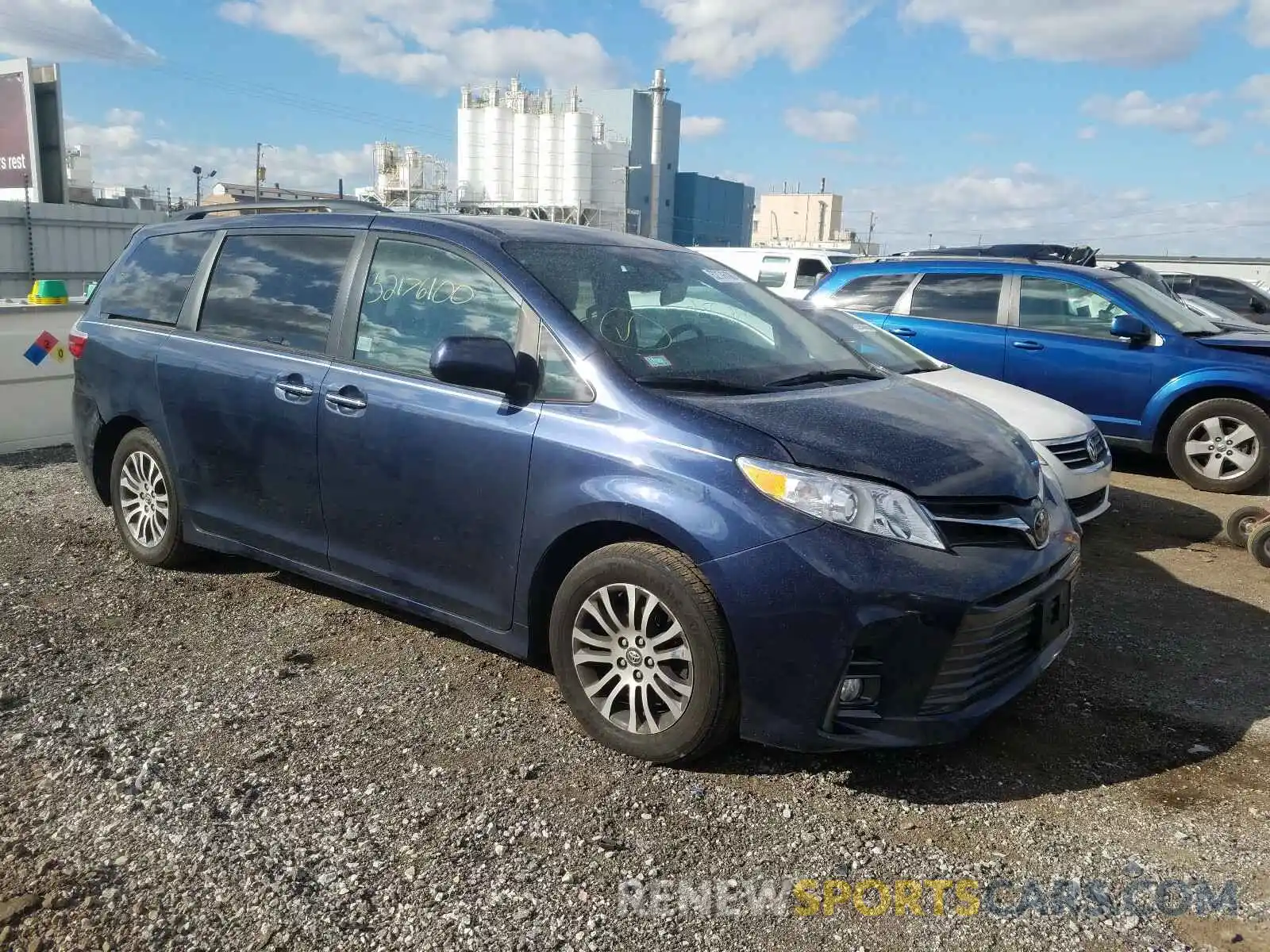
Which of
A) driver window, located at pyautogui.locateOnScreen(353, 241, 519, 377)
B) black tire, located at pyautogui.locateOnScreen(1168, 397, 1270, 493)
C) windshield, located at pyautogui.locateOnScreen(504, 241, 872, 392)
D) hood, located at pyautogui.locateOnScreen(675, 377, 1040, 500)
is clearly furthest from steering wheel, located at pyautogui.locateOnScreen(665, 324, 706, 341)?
black tire, located at pyautogui.locateOnScreen(1168, 397, 1270, 493)

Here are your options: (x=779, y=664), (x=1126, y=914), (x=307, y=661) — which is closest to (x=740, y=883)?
(x=779, y=664)

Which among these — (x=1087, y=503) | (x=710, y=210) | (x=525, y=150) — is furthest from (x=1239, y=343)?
(x=710, y=210)

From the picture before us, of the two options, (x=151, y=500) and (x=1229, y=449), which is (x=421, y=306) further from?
(x=1229, y=449)

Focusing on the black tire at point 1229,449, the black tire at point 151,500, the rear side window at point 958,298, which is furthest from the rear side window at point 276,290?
the black tire at point 1229,449

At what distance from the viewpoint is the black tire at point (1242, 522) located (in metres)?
6.21

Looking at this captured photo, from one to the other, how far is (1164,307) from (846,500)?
674cm

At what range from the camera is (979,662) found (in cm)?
318

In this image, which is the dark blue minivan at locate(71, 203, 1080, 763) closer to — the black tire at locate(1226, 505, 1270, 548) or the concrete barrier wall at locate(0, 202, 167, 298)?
the black tire at locate(1226, 505, 1270, 548)

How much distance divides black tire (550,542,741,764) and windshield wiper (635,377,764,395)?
22.3 inches

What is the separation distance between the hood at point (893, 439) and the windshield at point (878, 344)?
3003mm

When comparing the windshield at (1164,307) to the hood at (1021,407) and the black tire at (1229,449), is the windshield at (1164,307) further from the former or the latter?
the hood at (1021,407)

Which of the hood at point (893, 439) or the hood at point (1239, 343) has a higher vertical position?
the hood at point (1239, 343)

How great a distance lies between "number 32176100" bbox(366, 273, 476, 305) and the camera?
388cm

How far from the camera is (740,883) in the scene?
279 centimetres
